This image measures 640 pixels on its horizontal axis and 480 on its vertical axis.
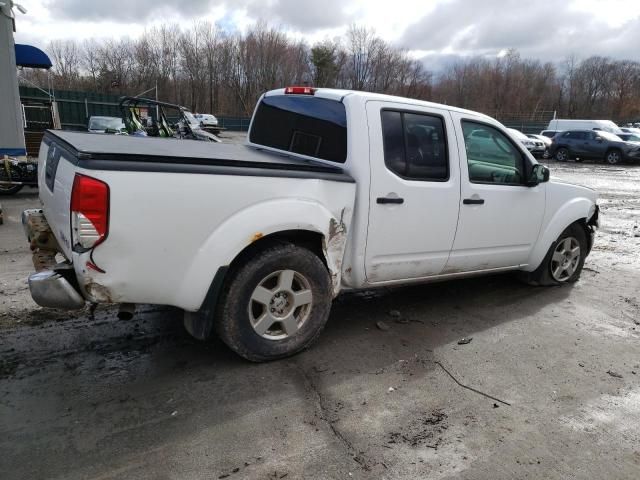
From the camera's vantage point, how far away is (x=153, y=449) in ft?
8.62

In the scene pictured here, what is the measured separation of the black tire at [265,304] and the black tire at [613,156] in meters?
26.2

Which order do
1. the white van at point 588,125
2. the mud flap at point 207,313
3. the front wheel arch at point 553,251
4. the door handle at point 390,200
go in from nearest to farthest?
1. the mud flap at point 207,313
2. the door handle at point 390,200
3. the front wheel arch at point 553,251
4. the white van at point 588,125

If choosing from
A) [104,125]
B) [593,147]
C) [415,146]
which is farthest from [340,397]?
[593,147]

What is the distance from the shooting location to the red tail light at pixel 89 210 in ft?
8.68

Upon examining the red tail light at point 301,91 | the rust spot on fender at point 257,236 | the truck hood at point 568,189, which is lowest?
the rust spot on fender at point 257,236

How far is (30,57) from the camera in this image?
14.3 meters

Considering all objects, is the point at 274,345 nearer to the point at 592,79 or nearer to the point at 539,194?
the point at 539,194

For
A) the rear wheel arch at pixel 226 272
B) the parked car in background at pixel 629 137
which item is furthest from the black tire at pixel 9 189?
the parked car in background at pixel 629 137

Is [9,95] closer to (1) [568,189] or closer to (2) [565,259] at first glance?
(1) [568,189]

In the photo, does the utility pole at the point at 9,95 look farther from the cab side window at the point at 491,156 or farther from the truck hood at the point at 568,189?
the truck hood at the point at 568,189

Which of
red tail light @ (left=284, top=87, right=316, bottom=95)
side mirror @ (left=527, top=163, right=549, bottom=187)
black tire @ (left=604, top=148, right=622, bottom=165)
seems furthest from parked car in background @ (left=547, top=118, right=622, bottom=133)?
red tail light @ (left=284, top=87, right=316, bottom=95)

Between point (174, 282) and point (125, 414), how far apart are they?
829mm

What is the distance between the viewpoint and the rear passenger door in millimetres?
3783

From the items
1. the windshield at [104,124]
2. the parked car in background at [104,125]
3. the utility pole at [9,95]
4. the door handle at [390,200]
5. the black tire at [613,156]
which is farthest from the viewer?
the black tire at [613,156]
